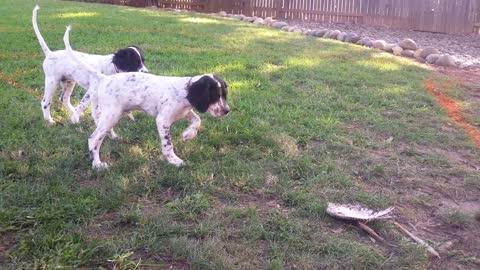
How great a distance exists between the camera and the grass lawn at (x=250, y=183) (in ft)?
10.7

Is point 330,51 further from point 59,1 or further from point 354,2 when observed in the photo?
point 59,1

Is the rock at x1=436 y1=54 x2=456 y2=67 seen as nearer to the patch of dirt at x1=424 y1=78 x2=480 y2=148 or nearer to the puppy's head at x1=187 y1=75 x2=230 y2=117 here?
the patch of dirt at x1=424 y1=78 x2=480 y2=148

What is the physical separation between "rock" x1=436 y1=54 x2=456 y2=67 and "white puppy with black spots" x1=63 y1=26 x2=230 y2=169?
824cm

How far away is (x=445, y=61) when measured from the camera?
11.1 metres

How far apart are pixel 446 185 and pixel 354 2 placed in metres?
15.5

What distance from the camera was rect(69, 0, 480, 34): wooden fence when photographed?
1641cm

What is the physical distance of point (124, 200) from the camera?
151 inches

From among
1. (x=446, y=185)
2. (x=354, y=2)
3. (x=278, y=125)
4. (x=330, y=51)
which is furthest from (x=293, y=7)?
(x=446, y=185)

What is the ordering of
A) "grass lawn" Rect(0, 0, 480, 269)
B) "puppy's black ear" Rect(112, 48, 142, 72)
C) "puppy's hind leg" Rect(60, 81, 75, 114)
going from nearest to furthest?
"grass lawn" Rect(0, 0, 480, 269) → "puppy's black ear" Rect(112, 48, 142, 72) → "puppy's hind leg" Rect(60, 81, 75, 114)

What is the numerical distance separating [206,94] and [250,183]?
876mm

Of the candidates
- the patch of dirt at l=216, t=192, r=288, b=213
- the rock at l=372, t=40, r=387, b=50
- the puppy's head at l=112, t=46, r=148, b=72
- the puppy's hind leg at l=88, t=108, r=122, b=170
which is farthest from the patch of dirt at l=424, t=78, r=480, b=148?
the puppy's hind leg at l=88, t=108, r=122, b=170

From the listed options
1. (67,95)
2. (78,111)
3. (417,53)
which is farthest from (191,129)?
(417,53)

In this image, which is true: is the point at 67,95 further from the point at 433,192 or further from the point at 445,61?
the point at 445,61

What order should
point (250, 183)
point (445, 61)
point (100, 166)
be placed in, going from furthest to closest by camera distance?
point (445, 61) → point (100, 166) → point (250, 183)
